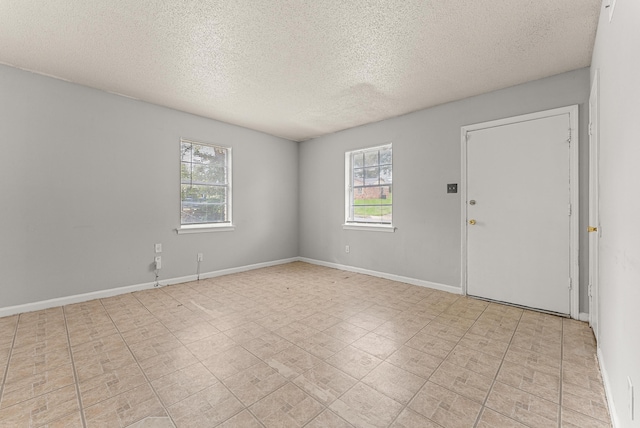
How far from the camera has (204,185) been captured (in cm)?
455

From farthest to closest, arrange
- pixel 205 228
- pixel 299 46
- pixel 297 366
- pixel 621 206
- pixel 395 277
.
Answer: pixel 205 228 < pixel 395 277 < pixel 299 46 < pixel 297 366 < pixel 621 206

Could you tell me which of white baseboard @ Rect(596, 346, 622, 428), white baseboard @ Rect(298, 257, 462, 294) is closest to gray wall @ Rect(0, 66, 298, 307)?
white baseboard @ Rect(298, 257, 462, 294)

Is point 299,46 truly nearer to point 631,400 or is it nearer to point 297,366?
point 297,366

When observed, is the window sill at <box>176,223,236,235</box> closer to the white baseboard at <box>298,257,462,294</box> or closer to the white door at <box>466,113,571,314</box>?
the white baseboard at <box>298,257,462,294</box>

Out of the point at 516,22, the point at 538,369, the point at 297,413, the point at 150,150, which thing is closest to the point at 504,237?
the point at 538,369

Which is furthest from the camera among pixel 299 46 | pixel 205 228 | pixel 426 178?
pixel 205 228

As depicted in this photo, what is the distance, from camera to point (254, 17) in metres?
2.13

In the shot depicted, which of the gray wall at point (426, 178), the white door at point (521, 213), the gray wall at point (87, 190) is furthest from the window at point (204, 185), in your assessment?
the white door at point (521, 213)

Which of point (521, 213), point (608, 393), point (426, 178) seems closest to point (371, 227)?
point (426, 178)

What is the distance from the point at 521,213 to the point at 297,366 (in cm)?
297

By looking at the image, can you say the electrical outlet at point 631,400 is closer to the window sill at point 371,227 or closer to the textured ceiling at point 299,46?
the textured ceiling at point 299,46

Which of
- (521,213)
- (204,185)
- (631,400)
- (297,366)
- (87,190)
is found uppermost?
(204,185)

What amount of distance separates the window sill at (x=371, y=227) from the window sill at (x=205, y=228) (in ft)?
6.76

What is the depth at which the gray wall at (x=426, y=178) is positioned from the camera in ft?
9.78
